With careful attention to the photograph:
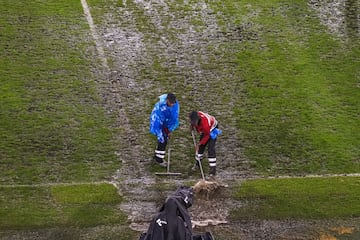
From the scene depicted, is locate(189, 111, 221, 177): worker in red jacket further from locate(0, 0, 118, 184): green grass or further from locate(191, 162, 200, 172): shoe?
locate(0, 0, 118, 184): green grass

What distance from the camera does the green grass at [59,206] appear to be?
15.5 m

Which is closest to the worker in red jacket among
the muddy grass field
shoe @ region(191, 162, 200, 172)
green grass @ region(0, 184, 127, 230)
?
shoe @ region(191, 162, 200, 172)

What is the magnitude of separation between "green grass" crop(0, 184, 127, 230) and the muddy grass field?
0.27 m

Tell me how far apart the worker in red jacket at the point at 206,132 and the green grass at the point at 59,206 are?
2.70 m

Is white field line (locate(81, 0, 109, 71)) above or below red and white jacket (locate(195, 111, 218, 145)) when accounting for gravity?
above

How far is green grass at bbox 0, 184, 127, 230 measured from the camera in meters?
15.5

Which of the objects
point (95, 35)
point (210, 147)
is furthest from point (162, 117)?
point (95, 35)

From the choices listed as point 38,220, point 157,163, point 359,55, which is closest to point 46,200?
point 38,220

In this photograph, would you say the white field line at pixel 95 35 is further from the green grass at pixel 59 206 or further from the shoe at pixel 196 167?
the green grass at pixel 59 206

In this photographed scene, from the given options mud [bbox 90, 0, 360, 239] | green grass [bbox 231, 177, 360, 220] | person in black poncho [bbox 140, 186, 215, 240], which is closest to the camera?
person in black poncho [bbox 140, 186, 215, 240]

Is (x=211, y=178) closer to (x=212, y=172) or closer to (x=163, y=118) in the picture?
(x=212, y=172)

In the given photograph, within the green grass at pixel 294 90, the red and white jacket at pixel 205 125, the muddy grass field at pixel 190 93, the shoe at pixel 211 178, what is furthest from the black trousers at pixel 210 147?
the green grass at pixel 294 90

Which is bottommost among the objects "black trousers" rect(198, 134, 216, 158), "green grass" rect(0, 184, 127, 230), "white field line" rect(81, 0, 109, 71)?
"green grass" rect(0, 184, 127, 230)

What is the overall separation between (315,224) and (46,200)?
269 inches
